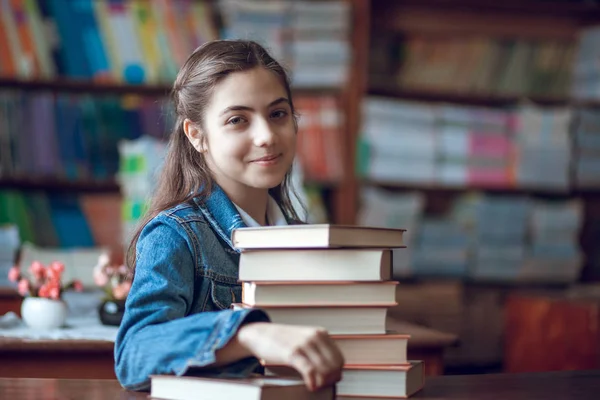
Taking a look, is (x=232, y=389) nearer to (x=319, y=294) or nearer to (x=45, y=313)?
(x=319, y=294)

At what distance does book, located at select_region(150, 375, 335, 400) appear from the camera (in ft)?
2.76

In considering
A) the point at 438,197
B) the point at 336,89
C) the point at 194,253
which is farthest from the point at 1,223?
the point at 194,253

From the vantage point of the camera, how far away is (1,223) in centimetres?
339

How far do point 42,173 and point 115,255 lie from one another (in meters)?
0.67

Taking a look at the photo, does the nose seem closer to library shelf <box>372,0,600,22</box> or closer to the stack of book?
the stack of book

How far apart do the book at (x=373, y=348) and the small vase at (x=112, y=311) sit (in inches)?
43.0

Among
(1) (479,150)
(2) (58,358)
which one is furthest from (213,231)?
(1) (479,150)

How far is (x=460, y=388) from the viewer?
42.3 inches

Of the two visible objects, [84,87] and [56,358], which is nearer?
[56,358]

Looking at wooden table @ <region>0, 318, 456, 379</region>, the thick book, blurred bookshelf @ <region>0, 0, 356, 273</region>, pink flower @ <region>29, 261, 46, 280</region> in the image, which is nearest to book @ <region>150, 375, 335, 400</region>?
the thick book

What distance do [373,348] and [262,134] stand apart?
37 cm

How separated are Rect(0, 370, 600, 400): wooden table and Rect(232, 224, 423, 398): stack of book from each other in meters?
0.09

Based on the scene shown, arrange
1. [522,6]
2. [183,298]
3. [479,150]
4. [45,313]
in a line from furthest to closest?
[522,6], [479,150], [45,313], [183,298]

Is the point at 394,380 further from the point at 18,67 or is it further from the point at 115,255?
the point at 18,67
